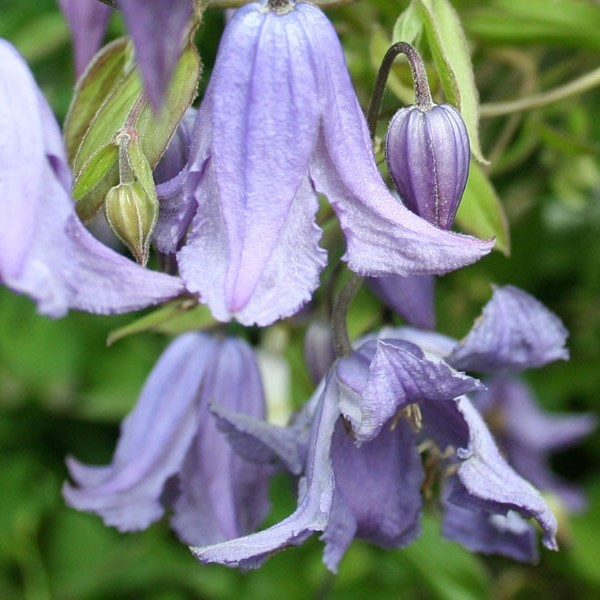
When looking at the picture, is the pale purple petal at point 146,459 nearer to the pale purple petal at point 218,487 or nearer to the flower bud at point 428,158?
the pale purple petal at point 218,487

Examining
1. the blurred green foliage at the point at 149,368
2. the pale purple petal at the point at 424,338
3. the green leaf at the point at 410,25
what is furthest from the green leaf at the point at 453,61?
the blurred green foliage at the point at 149,368

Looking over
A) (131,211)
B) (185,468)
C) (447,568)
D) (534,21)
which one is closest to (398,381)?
(131,211)

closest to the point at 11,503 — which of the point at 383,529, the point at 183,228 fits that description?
the point at 383,529

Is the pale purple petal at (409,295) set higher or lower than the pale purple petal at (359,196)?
lower

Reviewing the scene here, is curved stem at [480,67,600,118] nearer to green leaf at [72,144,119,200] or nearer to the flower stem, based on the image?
the flower stem

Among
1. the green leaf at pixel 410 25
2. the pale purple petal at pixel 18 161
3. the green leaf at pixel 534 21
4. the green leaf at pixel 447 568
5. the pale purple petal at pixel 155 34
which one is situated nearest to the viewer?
the pale purple petal at pixel 155 34

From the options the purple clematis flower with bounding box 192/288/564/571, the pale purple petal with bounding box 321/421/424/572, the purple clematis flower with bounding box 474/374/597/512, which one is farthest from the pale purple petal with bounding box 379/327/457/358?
the purple clematis flower with bounding box 474/374/597/512
